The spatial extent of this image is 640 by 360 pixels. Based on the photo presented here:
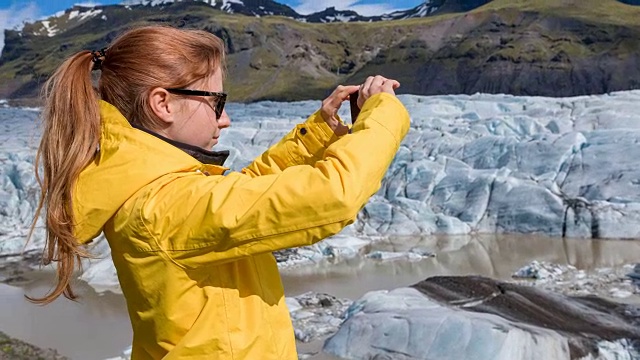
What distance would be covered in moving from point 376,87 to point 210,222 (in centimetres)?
46

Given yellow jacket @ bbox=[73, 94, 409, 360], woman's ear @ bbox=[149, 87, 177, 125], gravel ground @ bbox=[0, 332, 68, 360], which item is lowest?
gravel ground @ bbox=[0, 332, 68, 360]

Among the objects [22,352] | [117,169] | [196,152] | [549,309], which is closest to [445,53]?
[549,309]

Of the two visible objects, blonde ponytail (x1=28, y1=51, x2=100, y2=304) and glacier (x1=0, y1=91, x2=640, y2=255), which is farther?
glacier (x1=0, y1=91, x2=640, y2=255)

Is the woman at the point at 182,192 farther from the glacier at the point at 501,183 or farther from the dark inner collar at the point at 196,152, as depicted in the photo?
the glacier at the point at 501,183

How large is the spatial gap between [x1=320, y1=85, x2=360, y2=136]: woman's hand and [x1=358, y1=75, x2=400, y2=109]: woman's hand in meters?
0.13

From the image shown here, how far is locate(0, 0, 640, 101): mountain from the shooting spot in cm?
5903

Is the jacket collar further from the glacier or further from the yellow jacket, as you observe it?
the glacier

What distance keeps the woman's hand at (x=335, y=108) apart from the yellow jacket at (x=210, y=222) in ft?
0.86

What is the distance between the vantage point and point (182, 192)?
3.70ft

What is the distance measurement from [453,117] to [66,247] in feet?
67.2

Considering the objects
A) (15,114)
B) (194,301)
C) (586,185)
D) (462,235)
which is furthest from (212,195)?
(15,114)

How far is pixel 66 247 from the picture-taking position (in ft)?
4.25

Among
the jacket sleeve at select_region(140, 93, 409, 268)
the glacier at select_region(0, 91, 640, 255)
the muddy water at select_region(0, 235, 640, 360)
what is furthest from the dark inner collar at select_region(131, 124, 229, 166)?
the glacier at select_region(0, 91, 640, 255)

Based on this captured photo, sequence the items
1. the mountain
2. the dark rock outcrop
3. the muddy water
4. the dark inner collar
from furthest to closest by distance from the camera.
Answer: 1. the mountain
2. the muddy water
3. the dark rock outcrop
4. the dark inner collar
